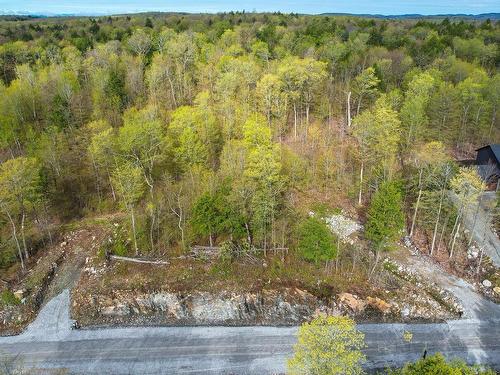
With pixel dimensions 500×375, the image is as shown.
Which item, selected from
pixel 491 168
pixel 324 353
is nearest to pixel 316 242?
pixel 324 353

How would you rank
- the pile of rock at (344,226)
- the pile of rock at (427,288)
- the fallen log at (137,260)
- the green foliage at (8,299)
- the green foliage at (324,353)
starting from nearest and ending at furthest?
the green foliage at (324,353), the pile of rock at (427,288), the green foliage at (8,299), the fallen log at (137,260), the pile of rock at (344,226)

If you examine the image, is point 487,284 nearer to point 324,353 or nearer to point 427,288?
point 427,288

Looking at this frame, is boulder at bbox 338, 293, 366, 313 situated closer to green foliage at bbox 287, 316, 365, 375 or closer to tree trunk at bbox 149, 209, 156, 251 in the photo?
green foliage at bbox 287, 316, 365, 375

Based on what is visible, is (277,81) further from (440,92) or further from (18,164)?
(18,164)

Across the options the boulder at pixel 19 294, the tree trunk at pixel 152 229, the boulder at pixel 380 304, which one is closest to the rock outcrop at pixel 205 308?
the boulder at pixel 380 304

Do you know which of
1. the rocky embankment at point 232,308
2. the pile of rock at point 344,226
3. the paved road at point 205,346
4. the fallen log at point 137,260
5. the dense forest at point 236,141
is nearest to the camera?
the paved road at point 205,346

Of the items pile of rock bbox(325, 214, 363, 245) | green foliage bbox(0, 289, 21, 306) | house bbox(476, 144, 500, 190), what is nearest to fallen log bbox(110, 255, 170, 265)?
green foliage bbox(0, 289, 21, 306)

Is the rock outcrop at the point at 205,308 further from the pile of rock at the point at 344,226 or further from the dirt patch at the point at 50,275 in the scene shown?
the pile of rock at the point at 344,226
